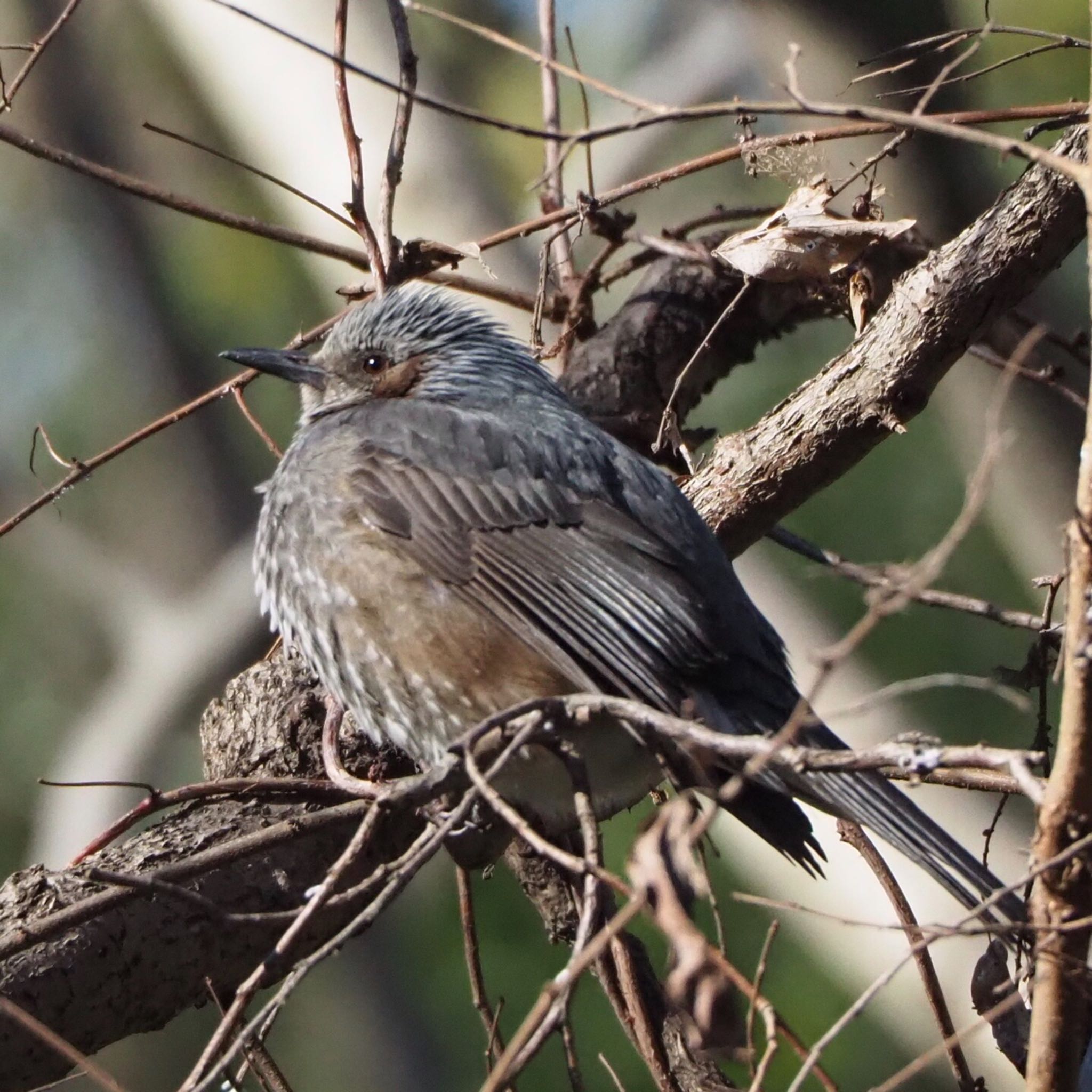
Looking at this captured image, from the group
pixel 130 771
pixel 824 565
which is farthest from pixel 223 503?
pixel 824 565

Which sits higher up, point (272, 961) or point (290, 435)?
point (290, 435)

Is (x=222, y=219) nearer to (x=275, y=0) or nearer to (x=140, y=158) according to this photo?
(x=275, y=0)

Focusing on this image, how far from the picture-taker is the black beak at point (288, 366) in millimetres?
4215

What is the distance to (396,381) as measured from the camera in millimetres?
4305

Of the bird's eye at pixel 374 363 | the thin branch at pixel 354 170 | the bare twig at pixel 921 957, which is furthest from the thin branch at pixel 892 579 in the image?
the thin branch at pixel 354 170

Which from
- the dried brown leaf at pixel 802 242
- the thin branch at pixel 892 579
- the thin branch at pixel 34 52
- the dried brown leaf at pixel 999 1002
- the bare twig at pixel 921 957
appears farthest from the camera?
the dried brown leaf at pixel 802 242

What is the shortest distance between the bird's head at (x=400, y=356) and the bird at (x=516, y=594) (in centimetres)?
19

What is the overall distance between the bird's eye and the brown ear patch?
16 mm

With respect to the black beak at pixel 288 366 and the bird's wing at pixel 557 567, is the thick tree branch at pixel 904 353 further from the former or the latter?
the black beak at pixel 288 366

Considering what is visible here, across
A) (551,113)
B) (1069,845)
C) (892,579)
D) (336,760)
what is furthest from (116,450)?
(1069,845)

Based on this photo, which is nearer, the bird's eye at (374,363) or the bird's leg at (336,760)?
the bird's leg at (336,760)

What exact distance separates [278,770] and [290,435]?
7.23m

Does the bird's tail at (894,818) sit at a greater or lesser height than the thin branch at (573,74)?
lesser

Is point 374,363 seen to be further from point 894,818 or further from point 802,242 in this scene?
point 894,818
